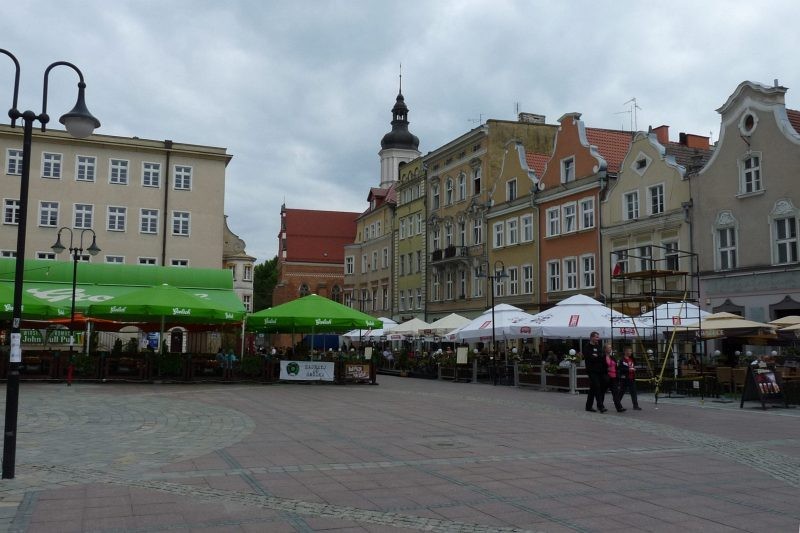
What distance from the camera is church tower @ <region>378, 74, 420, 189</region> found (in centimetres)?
8488

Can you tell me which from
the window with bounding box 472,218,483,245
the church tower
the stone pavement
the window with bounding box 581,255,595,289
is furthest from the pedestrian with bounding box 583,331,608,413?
the church tower

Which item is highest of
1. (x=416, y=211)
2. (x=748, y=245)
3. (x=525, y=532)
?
(x=416, y=211)

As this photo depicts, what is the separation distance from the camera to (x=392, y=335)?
41500mm

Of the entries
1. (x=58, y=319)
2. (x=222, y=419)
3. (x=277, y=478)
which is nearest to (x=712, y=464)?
(x=277, y=478)

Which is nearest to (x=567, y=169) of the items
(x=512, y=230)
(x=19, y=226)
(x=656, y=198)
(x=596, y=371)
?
(x=512, y=230)

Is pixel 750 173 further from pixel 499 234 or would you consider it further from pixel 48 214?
pixel 48 214

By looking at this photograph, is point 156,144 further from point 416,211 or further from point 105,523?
point 105,523

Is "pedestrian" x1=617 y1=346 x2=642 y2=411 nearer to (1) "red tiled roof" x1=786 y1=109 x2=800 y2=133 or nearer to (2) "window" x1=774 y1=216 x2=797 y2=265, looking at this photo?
(2) "window" x1=774 y1=216 x2=797 y2=265

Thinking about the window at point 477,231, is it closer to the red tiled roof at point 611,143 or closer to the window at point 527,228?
the window at point 527,228

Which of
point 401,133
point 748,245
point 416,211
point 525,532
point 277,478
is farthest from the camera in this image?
point 401,133

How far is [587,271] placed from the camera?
129 feet

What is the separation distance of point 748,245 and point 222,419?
23.7m

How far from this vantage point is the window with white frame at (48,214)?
44.1m

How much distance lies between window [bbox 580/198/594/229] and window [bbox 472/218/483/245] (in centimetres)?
1089
